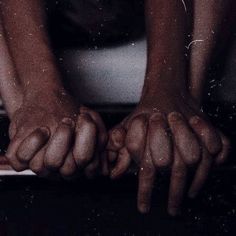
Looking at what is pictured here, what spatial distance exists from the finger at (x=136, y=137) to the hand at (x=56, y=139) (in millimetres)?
19

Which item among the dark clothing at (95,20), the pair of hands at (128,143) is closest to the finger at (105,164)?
the pair of hands at (128,143)

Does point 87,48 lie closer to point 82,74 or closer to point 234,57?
point 82,74

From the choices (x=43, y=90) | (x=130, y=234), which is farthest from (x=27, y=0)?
(x=130, y=234)

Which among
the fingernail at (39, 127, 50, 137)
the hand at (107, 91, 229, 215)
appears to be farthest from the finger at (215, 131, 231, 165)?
the fingernail at (39, 127, 50, 137)

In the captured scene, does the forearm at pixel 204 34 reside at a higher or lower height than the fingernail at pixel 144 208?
higher

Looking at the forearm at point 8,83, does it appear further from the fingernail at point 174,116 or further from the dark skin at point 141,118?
the fingernail at point 174,116

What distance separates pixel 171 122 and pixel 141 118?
2cm

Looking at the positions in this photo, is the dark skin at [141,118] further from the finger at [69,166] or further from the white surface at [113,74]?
the white surface at [113,74]

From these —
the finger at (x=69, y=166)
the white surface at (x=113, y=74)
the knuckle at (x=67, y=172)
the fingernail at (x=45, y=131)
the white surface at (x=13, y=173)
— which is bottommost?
the white surface at (x=113, y=74)

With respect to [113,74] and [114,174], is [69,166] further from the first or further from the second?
[113,74]

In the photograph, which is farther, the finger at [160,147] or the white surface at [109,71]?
the white surface at [109,71]

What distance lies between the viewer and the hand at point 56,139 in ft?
1.10

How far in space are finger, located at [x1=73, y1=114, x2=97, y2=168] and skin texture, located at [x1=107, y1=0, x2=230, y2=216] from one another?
21 millimetres

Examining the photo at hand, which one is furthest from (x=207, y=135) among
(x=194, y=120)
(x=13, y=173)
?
(x=13, y=173)
